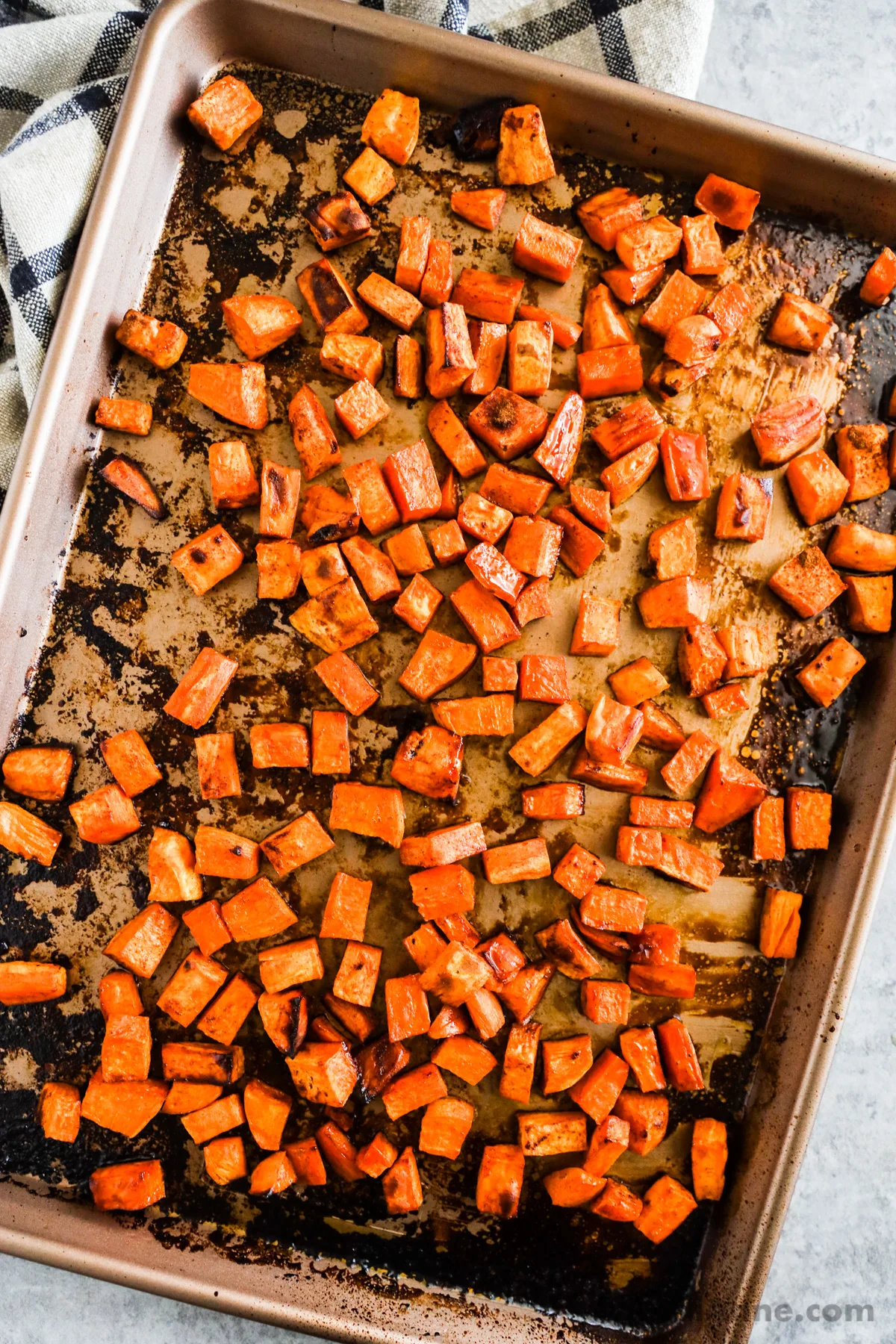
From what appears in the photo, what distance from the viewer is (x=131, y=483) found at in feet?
6.52

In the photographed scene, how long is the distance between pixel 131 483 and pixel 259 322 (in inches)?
17.3

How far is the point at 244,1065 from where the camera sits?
200 centimetres

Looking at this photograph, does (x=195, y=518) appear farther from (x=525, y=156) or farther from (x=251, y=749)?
(x=525, y=156)

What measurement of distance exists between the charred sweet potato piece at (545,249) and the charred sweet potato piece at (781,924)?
1.44 metres

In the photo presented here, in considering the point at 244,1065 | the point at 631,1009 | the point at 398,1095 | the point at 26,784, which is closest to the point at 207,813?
the point at 26,784

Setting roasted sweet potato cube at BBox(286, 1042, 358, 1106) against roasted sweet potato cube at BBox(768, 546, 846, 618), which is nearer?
roasted sweet potato cube at BBox(286, 1042, 358, 1106)

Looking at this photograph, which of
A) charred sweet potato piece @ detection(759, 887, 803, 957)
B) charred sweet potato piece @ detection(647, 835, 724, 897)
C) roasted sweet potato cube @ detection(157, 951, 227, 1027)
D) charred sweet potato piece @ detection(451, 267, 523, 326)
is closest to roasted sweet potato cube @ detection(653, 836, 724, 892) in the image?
charred sweet potato piece @ detection(647, 835, 724, 897)

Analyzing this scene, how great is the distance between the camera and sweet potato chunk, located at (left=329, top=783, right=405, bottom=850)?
194cm

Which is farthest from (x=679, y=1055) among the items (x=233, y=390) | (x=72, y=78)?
(x=72, y=78)

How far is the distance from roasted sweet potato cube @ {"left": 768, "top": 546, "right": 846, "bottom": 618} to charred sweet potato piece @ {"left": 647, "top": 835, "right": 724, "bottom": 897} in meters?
0.58

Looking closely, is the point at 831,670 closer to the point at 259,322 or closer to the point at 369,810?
the point at 369,810

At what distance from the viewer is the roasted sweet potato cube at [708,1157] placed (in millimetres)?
2016

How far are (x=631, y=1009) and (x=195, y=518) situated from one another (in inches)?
56.8

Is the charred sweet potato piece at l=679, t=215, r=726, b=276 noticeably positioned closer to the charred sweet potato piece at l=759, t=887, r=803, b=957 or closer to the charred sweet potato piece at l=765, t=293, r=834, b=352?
the charred sweet potato piece at l=765, t=293, r=834, b=352
